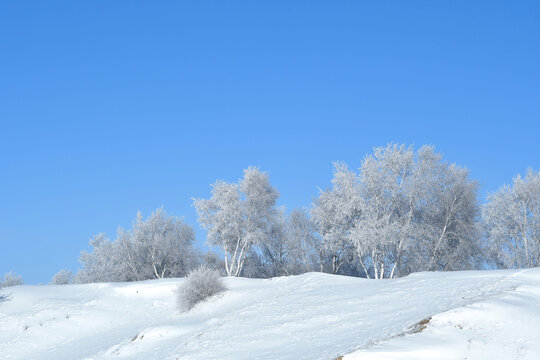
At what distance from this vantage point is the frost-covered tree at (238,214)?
1623 inches

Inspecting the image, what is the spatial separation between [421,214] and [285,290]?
17720mm

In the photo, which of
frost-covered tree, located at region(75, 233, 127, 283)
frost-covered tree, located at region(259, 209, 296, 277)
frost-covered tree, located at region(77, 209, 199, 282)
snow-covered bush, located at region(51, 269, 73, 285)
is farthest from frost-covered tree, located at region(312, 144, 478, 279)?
snow-covered bush, located at region(51, 269, 73, 285)

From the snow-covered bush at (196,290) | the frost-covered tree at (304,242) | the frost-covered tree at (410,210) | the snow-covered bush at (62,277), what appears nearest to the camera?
the snow-covered bush at (196,290)

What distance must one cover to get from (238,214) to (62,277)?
98.2ft

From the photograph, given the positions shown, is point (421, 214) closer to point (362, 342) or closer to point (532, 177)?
point (532, 177)

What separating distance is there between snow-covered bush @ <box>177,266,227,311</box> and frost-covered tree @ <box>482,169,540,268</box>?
23.4 m

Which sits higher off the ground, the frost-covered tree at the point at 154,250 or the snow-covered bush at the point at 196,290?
the frost-covered tree at the point at 154,250

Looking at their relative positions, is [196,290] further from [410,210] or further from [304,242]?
[304,242]

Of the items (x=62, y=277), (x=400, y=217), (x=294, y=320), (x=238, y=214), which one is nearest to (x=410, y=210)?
(x=400, y=217)

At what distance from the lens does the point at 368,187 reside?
3766 cm

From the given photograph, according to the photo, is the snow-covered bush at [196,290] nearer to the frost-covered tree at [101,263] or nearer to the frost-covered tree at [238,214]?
the frost-covered tree at [238,214]

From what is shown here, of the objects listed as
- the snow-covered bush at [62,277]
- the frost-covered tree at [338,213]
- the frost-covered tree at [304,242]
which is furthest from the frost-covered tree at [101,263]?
the frost-covered tree at [338,213]

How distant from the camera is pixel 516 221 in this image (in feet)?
127

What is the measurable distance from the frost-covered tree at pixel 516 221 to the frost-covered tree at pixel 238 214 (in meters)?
17.7
